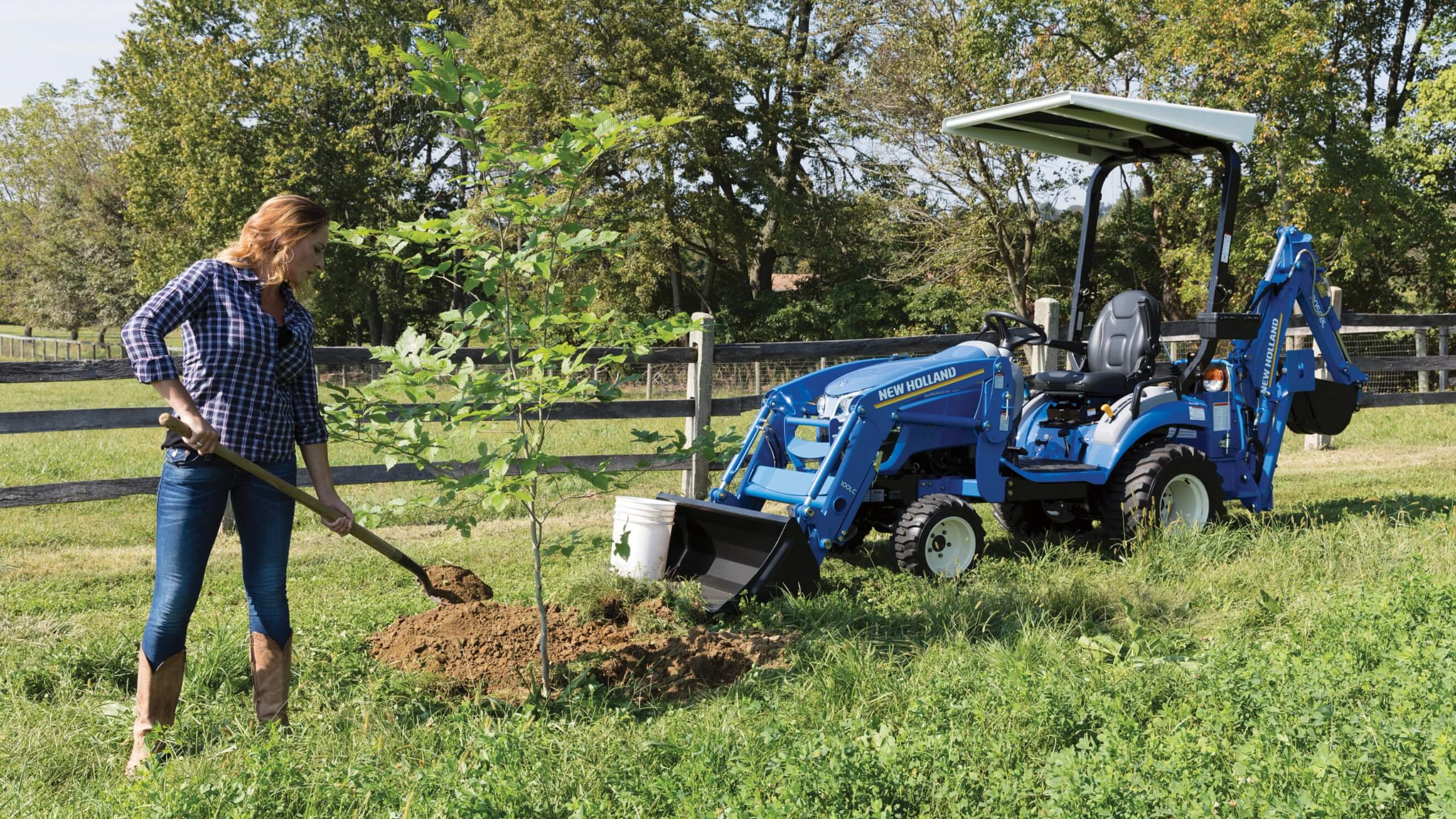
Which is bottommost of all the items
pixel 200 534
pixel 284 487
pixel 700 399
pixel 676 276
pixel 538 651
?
pixel 538 651

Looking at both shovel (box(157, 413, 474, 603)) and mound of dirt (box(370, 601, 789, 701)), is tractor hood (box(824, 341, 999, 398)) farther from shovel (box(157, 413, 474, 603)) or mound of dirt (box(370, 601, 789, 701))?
shovel (box(157, 413, 474, 603))

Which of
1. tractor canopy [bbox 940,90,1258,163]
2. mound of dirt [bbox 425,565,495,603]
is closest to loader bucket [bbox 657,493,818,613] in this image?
mound of dirt [bbox 425,565,495,603]

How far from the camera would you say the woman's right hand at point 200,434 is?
119 inches

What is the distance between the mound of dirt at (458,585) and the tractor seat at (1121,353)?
3.65m

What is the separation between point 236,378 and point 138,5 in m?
34.8

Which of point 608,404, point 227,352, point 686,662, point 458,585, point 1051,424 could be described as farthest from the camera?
point 608,404

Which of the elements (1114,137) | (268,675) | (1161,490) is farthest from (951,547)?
(268,675)

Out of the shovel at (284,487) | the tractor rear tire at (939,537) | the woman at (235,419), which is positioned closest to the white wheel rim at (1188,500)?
the tractor rear tire at (939,537)

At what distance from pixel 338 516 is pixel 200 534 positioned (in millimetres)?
443

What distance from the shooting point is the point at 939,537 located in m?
5.61

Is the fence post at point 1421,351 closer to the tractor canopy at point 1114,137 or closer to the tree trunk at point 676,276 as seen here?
the tractor canopy at point 1114,137

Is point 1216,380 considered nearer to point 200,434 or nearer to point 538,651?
point 538,651

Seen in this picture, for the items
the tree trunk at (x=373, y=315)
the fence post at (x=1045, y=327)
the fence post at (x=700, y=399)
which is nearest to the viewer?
the fence post at (x=700, y=399)

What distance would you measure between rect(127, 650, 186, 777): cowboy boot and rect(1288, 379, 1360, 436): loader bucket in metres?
6.48
